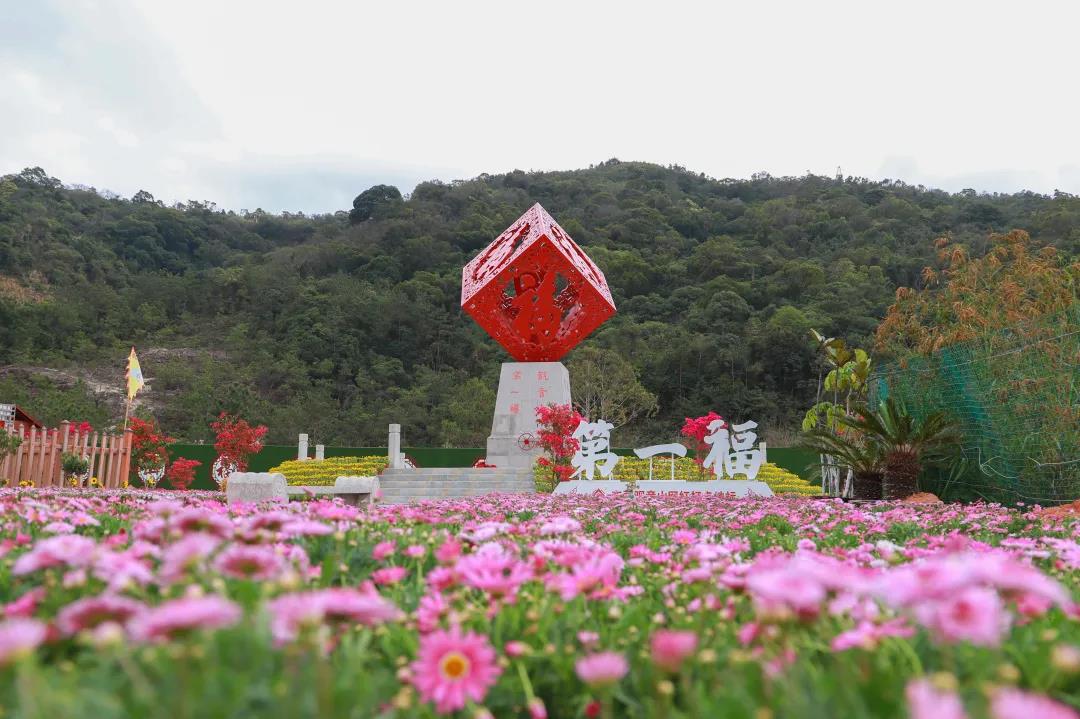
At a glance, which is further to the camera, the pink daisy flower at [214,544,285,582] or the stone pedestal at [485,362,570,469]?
the stone pedestal at [485,362,570,469]

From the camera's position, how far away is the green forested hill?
1435 inches

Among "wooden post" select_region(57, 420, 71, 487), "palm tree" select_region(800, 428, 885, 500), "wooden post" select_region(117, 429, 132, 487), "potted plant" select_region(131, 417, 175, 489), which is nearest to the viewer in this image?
"palm tree" select_region(800, 428, 885, 500)

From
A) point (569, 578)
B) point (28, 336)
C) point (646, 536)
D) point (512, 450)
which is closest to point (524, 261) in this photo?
point (512, 450)

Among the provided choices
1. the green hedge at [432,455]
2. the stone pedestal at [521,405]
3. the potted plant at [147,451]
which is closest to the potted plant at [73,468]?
the potted plant at [147,451]

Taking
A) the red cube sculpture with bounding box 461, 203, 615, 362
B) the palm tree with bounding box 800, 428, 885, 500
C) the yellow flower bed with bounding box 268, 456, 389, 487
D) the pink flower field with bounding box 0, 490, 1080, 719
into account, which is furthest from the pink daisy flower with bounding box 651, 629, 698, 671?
the yellow flower bed with bounding box 268, 456, 389, 487

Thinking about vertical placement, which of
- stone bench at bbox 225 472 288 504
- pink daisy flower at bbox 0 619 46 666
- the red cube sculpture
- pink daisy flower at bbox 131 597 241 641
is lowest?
stone bench at bbox 225 472 288 504

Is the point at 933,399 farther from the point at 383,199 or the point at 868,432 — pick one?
→ the point at 383,199

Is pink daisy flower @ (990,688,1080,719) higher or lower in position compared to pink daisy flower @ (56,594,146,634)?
higher

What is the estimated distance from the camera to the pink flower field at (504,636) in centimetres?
113

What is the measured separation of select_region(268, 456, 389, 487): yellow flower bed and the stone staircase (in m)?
0.84

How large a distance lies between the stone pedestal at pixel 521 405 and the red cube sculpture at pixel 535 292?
518mm

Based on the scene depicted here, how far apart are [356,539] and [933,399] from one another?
421 inches

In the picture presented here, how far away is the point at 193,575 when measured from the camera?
1.79m

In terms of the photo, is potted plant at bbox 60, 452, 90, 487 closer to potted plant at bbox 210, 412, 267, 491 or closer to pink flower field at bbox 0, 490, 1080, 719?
potted plant at bbox 210, 412, 267, 491
